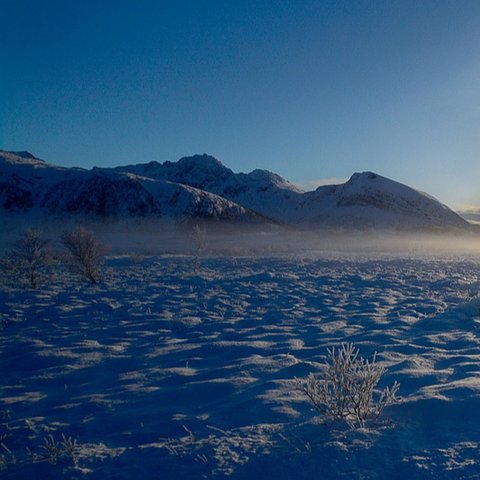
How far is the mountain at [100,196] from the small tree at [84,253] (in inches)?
3151

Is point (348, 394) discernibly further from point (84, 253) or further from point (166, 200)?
point (166, 200)

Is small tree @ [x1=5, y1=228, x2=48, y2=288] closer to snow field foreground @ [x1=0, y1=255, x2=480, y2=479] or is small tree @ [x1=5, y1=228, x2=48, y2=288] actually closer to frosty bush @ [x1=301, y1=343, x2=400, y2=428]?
snow field foreground @ [x1=0, y1=255, x2=480, y2=479]

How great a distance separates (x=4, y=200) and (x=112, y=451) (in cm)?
10780

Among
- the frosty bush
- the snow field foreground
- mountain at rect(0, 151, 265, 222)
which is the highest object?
mountain at rect(0, 151, 265, 222)

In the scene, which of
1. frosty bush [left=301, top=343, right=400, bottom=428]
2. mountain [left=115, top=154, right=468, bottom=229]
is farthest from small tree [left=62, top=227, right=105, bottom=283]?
mountain [left=115, top=154, right=468, bottom=229]

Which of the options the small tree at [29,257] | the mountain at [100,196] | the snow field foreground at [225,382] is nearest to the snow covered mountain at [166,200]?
the mountain at [100,196]

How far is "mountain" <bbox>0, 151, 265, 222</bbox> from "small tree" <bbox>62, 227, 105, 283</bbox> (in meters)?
80.0

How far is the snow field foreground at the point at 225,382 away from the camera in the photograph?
3.53m

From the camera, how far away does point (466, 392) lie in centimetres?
471

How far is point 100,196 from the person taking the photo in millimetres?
100125

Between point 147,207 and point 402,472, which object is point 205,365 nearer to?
point 402,472

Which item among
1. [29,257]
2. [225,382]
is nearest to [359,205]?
[29,257]

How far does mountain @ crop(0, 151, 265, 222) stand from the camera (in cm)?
9725

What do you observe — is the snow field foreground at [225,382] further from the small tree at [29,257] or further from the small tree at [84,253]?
the small tree at [84,253]
